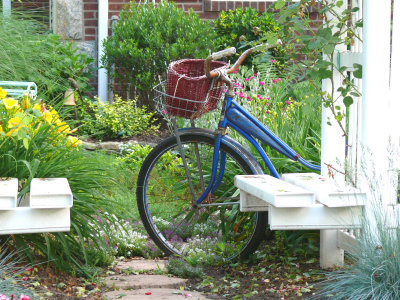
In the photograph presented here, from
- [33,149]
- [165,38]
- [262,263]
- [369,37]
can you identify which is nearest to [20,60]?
[165,38]

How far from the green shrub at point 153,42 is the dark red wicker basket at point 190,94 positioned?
11.6ft

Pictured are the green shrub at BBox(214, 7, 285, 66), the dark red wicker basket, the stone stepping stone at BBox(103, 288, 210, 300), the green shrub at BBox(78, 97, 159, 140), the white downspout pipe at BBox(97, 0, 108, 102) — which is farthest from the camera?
the white downspout pipe at BBox(97, 0, 108, 102)

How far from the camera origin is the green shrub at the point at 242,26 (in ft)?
26.5

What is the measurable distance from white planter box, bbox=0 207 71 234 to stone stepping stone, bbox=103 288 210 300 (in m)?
0.66

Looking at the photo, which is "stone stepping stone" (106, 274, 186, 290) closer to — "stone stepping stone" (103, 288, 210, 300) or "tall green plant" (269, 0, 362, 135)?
"stone stepping stone" (103, 288, 210, 300)

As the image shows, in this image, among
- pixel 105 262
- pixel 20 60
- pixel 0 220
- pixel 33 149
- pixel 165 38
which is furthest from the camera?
pixel 165 38

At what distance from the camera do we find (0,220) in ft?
8.61

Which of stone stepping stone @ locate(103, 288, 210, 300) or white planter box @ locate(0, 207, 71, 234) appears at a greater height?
white planter box @ locate(0, 207, 71, 234)

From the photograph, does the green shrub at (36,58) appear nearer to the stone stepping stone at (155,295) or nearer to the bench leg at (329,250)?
the stone stepping stone at (155,295)

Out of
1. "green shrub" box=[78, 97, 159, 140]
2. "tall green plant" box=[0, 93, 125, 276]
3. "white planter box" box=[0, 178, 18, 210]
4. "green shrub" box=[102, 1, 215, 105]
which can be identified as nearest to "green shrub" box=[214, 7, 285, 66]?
"green shrub" box=[102, 1, 215, 105]

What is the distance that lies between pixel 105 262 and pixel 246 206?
36.6 inches

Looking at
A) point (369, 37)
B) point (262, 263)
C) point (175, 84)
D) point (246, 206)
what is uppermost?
point (369, 37)

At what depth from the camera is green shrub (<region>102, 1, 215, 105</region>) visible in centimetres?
741

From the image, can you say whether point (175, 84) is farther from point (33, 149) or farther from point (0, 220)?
point (0, 220)
